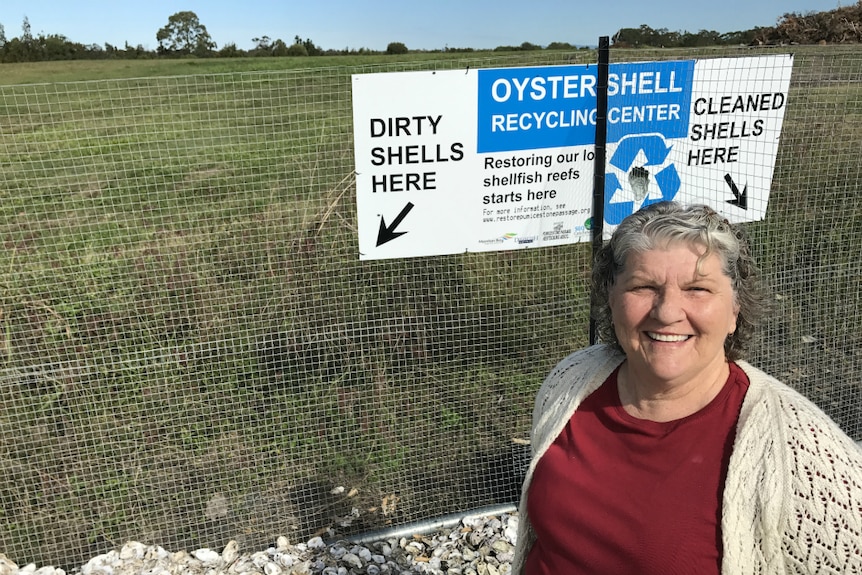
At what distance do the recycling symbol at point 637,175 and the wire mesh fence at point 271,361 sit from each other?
476mm

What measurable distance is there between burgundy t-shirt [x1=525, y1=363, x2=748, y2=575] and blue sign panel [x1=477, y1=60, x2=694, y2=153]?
1.57m

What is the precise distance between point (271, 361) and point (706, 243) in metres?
2.82

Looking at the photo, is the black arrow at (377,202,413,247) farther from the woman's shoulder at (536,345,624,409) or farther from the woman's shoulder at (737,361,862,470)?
the woman's shoulder at (737,361,862,470)

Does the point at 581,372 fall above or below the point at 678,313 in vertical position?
below

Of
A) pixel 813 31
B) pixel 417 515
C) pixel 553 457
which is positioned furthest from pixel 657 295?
pixel 813 31

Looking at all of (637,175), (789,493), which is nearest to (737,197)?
(637,175)

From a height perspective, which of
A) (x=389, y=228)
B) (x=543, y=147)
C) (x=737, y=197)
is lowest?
(x=389, y=228)

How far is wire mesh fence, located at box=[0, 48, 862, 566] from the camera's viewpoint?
3.36m

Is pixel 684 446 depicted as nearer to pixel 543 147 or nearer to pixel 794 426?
pixel 794 426

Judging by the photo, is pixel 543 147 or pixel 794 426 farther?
pixel 543 147

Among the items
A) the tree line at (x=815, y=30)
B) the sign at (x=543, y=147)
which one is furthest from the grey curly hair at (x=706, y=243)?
the tree line at (x=815, y=30)

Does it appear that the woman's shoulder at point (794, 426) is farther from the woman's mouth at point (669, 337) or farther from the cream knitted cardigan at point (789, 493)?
the woman's mouth at point (669, 337)

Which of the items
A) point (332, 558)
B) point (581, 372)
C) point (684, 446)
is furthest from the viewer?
point (332, 558)

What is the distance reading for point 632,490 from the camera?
1592mm
